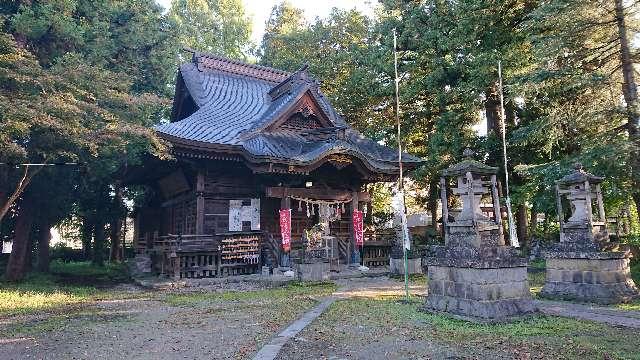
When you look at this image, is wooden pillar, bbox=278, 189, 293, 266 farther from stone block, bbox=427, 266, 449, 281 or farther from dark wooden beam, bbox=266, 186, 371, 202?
stone block, bbox=427, 266, 449, 281

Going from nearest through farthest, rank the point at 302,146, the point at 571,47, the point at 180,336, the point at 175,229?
the point at 180,336, the point at 571,47, the point at 302,146, the point at 175,229

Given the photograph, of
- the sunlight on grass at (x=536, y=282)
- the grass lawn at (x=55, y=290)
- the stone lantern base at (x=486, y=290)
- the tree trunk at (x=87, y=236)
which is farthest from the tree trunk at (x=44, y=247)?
the sunlight on grass at (x=536, y=282)

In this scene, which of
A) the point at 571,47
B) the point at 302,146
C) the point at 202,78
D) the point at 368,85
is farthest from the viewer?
the point at 368,85

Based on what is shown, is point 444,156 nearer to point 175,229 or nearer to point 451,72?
point 451,72

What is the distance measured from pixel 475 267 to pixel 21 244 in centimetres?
1709

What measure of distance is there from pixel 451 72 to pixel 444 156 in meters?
4.03

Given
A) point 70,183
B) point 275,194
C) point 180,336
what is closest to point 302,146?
point 275,194

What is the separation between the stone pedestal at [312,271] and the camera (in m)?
14.0

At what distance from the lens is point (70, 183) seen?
1861cm

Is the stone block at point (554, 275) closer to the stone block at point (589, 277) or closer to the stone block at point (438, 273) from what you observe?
the stone block at point (589, 277)

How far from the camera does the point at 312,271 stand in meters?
14.1

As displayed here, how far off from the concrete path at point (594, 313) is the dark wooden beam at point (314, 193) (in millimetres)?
9703

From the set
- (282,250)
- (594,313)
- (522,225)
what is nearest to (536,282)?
(594,313)

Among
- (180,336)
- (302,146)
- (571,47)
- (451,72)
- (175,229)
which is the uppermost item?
(451,72)
